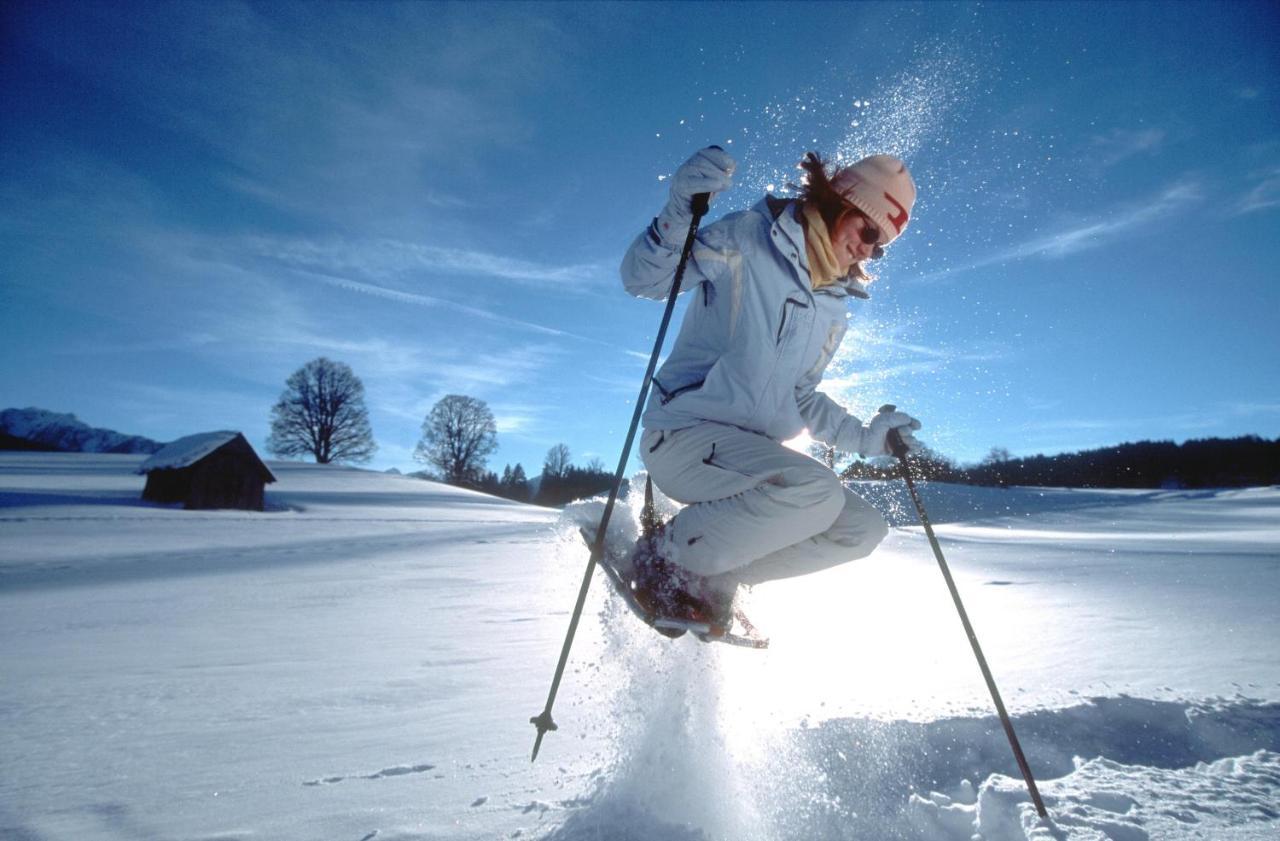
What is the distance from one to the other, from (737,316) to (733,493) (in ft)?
2.63

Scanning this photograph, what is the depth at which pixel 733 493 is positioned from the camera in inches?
110

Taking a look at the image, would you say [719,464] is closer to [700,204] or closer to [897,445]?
[700,204]

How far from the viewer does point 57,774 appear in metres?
2.32

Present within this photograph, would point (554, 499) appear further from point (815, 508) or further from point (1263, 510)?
point (815, 508)

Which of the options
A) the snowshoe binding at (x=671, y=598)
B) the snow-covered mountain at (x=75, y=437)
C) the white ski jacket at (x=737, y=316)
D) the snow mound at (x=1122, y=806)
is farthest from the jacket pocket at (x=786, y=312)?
the snow-covered mountain at (x=75, y=437)

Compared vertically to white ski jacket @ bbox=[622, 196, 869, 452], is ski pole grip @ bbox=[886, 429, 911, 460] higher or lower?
lower

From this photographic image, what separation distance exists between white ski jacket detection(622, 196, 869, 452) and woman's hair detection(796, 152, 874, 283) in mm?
139

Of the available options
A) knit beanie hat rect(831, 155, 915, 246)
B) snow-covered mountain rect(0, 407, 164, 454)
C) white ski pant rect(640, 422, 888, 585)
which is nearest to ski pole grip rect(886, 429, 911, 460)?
white ski pant rect(640, 422, 888, 585)

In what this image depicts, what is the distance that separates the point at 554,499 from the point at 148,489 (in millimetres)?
33943

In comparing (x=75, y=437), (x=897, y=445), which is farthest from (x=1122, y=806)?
(x=75, y=437)

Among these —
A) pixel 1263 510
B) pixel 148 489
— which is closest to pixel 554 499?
pixel 148 489

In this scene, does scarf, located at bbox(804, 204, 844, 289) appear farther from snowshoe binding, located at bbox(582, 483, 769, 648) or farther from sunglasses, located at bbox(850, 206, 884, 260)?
snowshoe binding, located at bbox(582, 483, 769, 648)

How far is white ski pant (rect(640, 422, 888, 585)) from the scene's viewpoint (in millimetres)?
2691

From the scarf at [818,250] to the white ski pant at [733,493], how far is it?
856mm
